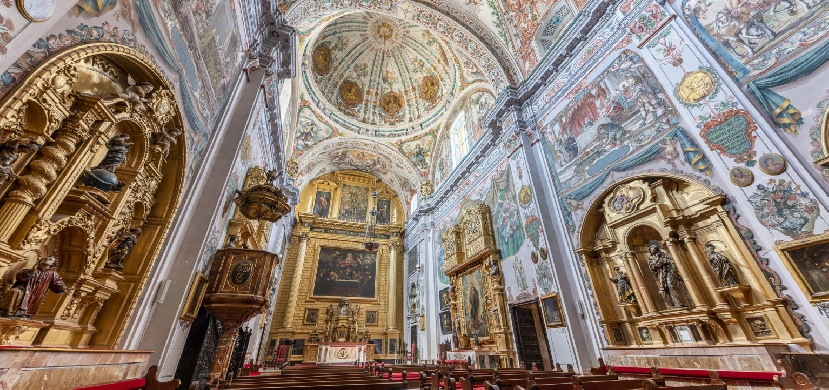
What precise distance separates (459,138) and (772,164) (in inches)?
439

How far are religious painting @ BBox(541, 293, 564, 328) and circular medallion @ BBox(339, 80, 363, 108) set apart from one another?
44.9 ft

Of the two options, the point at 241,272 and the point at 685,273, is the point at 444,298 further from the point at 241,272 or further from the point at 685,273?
the point at 685,273

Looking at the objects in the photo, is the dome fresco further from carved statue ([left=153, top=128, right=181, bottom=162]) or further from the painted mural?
carved statue ([left=153, top=128, right=181, bottom=162])

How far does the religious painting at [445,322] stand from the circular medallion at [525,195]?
583 centimetres

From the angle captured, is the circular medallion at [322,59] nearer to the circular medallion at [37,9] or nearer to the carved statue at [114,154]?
the carved statue at [114,154]

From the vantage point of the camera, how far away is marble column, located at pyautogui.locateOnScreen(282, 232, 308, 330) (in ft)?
50.1

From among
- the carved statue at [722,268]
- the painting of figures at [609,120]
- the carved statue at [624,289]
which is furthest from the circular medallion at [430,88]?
the carved statue at [722,268]

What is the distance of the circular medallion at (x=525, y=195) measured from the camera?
27.7 feet

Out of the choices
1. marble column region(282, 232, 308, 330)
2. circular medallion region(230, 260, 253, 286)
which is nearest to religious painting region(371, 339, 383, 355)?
marble column region(282, 232, 308, 330)

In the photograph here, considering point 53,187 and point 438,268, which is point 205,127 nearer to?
point 53,187

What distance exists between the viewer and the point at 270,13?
714 centimetres

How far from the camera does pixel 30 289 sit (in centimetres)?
237

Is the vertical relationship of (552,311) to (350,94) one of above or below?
below

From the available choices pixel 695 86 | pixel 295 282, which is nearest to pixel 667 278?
pixel 695 86
